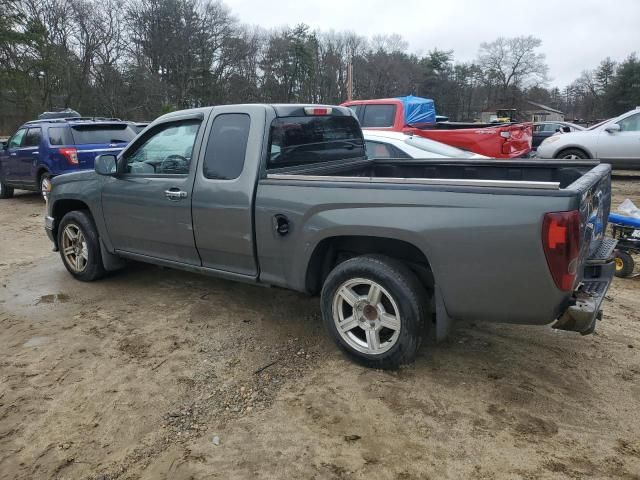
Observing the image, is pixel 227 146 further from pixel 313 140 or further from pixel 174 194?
pixel 313 140

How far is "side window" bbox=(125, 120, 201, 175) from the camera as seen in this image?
4312 mm

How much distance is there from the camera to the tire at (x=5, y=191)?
1223 centimetres

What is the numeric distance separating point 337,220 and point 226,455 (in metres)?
1.58

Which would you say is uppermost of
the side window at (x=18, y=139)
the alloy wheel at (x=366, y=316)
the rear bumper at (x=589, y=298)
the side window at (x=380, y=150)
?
the side window at (x=18, y=139)

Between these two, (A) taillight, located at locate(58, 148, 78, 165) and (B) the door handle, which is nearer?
(B) the door handle

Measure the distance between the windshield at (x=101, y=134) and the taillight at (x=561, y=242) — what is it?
9.82 m

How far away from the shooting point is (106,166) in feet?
15.3

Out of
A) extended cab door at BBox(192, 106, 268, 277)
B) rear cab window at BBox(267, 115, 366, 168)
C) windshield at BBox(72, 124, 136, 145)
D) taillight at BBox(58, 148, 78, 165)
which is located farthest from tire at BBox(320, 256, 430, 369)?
windshield at BBox(72, 124, 136, 145)

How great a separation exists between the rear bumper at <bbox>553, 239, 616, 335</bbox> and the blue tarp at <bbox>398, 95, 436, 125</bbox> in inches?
302

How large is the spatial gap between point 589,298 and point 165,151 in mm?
3587

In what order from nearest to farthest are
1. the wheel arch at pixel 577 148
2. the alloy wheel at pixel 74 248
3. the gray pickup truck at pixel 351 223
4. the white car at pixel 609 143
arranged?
the gray pickup truck at pixel 351 223 < the alloy wheel at pixel 74 248 < the white car at pixel 609 143 < the wheel arch at pixel 577 148

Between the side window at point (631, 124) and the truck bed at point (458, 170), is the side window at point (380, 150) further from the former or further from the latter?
the side window at point (631, 124)

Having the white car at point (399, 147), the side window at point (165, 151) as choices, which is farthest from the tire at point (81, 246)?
the white car at point (399, 147)

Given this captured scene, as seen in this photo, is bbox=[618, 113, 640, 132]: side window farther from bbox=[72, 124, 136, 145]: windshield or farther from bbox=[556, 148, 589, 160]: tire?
bbox=[72, 124, 136, 145]: windshield
